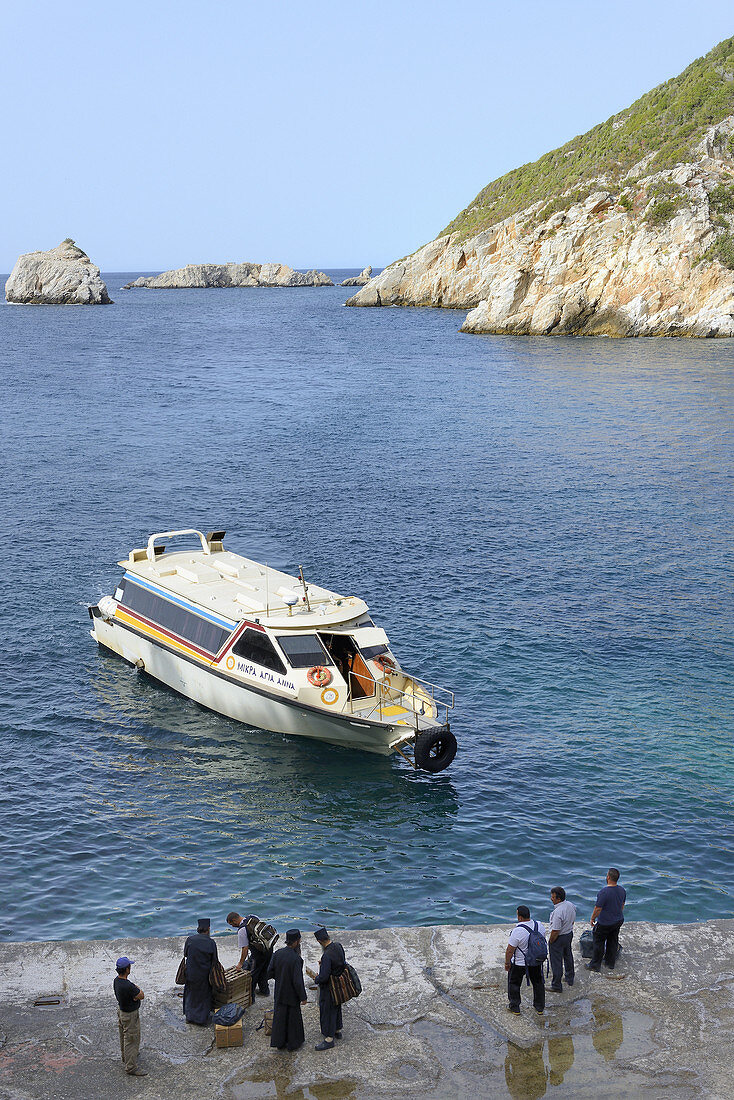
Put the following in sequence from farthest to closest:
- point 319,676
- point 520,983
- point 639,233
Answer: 1. point 639,233
2. point 319,676
3. point 520,983

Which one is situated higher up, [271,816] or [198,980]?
[198,980]

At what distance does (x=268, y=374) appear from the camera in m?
105

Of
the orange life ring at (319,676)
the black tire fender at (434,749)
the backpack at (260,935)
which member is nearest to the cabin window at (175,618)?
the orange life ring at (319,676)

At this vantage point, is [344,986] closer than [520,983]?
Yes

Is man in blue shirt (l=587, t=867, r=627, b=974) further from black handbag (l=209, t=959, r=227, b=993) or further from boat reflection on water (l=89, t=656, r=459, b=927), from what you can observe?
black handbag (l=209, t=959, r=227, b=993)

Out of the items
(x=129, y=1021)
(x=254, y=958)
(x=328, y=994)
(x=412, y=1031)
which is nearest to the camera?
(x=129, y=1021)

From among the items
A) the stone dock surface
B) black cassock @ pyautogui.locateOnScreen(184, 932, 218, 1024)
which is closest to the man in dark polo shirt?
the stone dock surface

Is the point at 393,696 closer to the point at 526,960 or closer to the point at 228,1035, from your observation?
the point at 526,960

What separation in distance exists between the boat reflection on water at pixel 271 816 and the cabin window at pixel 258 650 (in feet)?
7.11

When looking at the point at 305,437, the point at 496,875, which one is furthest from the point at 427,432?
the point at 496,875

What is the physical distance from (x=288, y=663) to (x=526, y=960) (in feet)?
45.4

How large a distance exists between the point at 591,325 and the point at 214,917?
10929 cm

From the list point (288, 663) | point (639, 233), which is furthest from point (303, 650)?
point (639, 233)

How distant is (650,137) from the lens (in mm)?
133375
